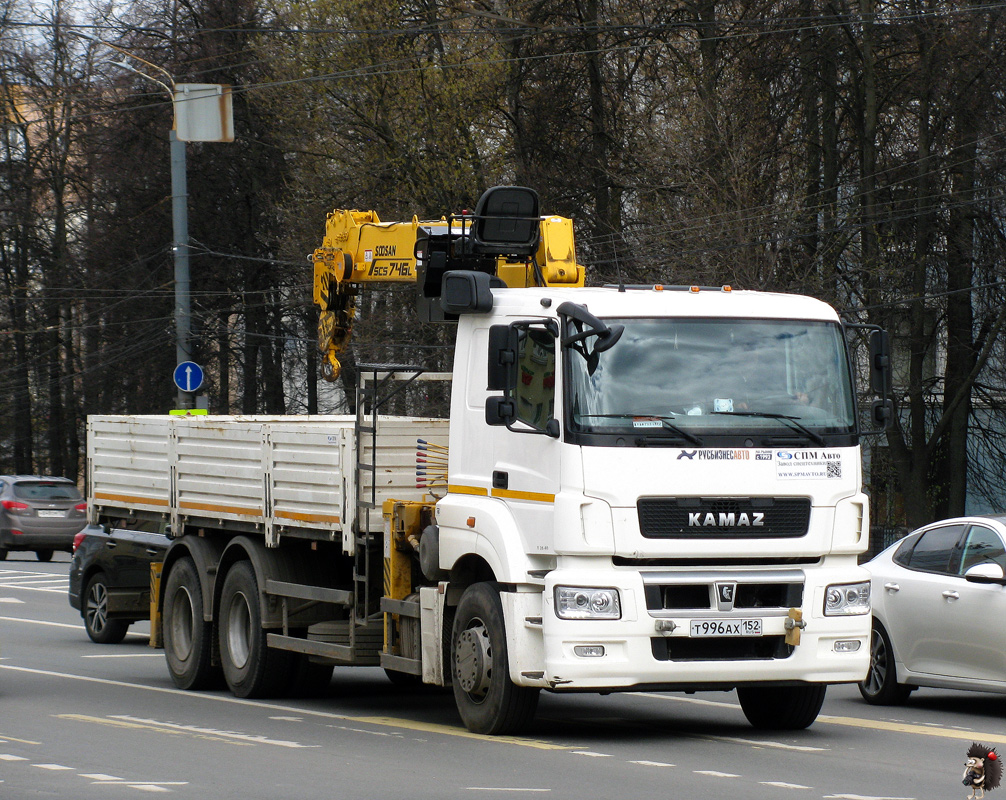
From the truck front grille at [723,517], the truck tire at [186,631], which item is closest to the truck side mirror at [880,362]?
the truck front grille at [723,517]

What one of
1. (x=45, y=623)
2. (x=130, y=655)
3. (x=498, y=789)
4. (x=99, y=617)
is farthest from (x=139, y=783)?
(x=45, y=623)

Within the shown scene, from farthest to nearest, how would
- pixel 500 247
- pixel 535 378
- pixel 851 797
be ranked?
pixel 500 247
pixel 535 378
pixel 851 797

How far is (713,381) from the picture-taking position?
10.1m

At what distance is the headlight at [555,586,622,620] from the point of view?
9680 mm

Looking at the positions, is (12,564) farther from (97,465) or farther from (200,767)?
(200,767)

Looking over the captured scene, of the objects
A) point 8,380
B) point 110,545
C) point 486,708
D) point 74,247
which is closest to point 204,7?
point 74,247

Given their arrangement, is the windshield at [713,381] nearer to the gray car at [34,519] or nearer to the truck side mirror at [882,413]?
the truck side mirror at [882,413]

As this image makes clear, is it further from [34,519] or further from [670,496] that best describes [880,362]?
[34,519]

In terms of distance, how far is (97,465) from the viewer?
15.9 meters

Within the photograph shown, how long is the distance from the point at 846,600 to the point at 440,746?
8.54 feet

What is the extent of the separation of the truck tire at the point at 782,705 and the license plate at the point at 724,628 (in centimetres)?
86

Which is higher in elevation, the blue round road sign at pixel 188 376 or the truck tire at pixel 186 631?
the blue round road sign at pixel 188 376

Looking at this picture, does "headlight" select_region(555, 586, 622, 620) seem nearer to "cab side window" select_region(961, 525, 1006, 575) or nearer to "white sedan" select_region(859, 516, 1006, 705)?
"white sedan" select_region(859, 516, 1006, 705)

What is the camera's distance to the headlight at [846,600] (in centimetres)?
1016
